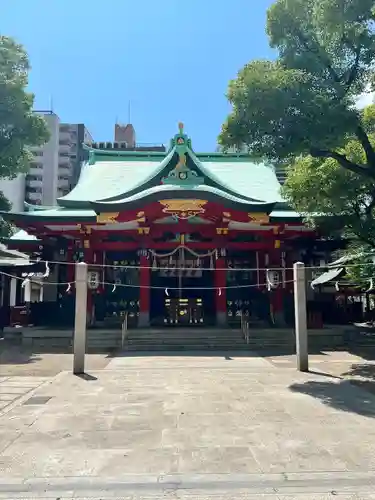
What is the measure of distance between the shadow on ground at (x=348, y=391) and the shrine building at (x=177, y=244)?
7067 mm

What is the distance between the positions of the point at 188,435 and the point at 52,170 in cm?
6669

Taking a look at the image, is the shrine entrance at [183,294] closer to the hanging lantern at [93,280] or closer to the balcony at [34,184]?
the hanging lantern at [93,280]

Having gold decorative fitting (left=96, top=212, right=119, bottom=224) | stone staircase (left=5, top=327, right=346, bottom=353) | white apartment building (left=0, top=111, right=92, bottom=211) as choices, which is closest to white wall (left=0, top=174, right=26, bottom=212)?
white apartment building (left=0, top=111, right=92, bottom=211)

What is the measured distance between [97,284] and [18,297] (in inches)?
513

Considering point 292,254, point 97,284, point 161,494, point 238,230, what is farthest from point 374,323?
point 161,494

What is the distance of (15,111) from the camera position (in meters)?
14.3

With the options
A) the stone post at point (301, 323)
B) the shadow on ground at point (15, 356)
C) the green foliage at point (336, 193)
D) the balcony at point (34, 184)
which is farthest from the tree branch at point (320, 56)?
the balcony at point (34, 184)

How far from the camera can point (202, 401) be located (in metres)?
8.70

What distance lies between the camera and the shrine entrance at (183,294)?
2119 cm

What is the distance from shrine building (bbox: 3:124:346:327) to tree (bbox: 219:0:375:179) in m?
7.05

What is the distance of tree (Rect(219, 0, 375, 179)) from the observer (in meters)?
10.6

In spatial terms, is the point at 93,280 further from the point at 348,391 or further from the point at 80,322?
the point at 348,391

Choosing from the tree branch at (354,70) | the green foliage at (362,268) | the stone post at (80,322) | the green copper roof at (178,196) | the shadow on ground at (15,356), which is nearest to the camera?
the tree branch at (354,70)

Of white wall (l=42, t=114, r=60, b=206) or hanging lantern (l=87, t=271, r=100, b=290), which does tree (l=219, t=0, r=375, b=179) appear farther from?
white wall (l=42, t=114, r=60, b=206)
